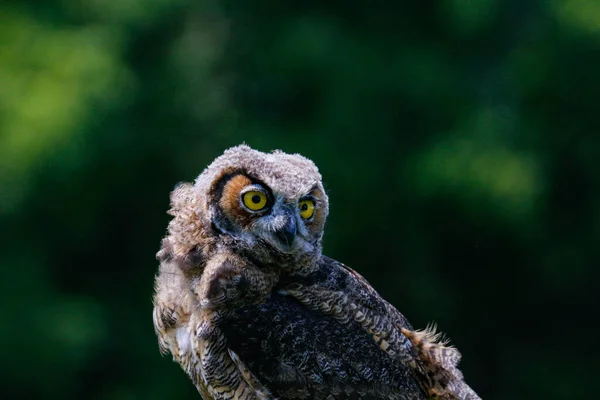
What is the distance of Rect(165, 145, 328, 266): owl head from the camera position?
3514 millimetres

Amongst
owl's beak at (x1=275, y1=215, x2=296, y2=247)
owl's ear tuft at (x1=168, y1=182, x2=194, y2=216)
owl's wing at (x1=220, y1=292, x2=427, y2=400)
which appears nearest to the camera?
owl's wing at (x1=220, y1=292, x2=427, y2=400)

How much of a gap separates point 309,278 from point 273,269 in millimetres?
150

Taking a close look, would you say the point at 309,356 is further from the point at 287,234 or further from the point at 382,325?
the point at 287,234

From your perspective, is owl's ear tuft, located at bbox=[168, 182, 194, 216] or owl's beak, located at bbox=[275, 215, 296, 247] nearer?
owl's beak, located at bbox=[275, 215, 296, 247]

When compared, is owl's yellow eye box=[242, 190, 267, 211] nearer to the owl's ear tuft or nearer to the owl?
the owl

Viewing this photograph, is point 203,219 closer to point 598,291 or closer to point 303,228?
point 303,228

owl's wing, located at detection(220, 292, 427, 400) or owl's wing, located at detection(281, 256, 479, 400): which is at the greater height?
owl's wing, located at detection(281, 256, 479, 400)

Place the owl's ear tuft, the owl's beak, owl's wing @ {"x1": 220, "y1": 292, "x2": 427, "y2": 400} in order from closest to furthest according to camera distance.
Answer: owl's wing @ {"x1": 220, "y1": 292, "x2": 427, "y2": 400}
the owl's beak
the owl's ear tuft

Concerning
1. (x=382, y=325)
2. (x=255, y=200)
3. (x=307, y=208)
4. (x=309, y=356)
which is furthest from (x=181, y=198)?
(x=382, y=325)

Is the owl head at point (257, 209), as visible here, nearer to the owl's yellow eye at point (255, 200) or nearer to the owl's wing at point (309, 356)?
the owl's yellow eye at point (255, 200)

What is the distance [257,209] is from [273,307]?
380mm

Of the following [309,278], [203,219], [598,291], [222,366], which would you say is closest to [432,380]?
[309,278]

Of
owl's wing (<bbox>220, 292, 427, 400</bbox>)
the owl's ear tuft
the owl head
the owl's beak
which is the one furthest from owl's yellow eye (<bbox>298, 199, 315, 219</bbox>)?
the owl's ear tuft

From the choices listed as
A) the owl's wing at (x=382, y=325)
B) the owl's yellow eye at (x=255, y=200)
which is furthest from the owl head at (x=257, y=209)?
the owl's wing at (x=382, y=325)
